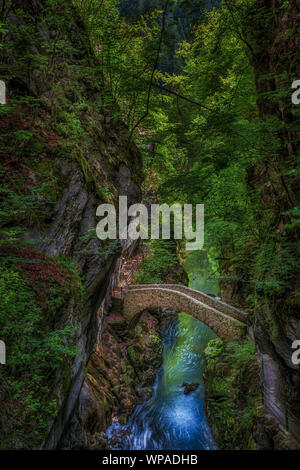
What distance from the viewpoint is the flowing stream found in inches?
300

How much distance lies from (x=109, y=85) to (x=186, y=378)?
11592mm

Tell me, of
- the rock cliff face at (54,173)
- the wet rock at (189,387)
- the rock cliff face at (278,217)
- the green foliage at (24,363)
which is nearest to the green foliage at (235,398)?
the rock cliff face at (278,217)

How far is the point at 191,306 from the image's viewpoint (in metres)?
9.35

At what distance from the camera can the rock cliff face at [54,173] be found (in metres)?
3.68

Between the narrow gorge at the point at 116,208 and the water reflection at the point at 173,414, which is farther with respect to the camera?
the water reflection at the point at 173,414

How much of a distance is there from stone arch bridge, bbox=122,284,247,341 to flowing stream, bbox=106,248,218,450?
2.83 m

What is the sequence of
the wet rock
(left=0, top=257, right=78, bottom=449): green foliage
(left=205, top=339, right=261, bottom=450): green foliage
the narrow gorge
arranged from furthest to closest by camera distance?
the wet rock, (left=205, top=339, right=261, bottom=450): green foliage, the narrow gorge, (left=0, top=257, right=78, bottom=449): green foliage

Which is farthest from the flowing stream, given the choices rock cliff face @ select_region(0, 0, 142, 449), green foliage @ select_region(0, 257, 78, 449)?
green foliage @ select_region(0, 257, 78, 449)

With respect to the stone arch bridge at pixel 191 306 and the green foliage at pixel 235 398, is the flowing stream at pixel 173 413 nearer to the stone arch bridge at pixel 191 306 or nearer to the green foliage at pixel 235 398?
the green foliage at pixel 235 398

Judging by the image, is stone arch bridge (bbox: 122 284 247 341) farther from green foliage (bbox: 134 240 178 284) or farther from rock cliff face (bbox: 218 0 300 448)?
rock cliff face (bbox: 218 0 300 448)

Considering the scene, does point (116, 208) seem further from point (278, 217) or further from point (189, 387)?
point (189, 387)

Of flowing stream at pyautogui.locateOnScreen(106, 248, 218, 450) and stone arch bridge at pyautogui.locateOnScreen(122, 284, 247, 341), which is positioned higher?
stone arch bridge at pyautogui.locateOnScreen(122, 284, 247, 341)

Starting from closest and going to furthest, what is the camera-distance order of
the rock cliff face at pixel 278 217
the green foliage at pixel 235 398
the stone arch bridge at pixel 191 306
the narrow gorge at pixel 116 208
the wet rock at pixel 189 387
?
the narrow gorge at pixel 116 208, the rock cliff face at pixel 278 217, the green foliage at pixel 235 398, the stone arch bridge at pixel 191 306, the wet rock at pixel 189 387

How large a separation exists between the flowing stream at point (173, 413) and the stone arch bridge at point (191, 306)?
2833 millimetres
